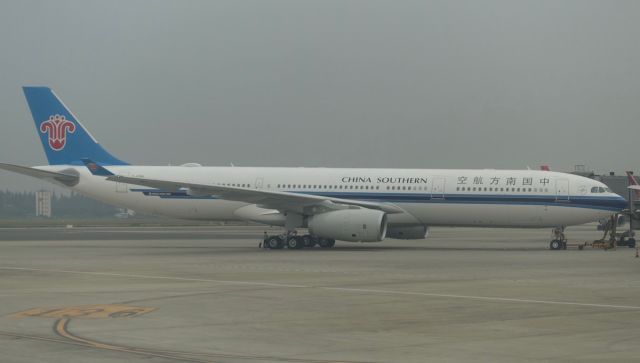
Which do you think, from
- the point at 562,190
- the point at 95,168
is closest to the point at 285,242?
the point at 95,168

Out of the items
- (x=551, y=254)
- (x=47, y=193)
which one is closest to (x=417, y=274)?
(x=551, y=254)

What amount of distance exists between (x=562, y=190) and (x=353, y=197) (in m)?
9.22

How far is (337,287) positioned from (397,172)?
2006cm

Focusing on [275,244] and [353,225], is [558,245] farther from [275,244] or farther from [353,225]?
[275,244]

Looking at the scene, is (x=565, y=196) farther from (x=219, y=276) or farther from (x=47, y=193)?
(x=47, y=193)

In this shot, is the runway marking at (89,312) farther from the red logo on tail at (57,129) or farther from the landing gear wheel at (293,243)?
the red logo on tail at (57,129)

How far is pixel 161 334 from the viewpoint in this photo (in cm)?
1341

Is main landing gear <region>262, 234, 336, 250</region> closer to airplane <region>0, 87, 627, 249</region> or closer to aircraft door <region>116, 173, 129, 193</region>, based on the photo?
airplane <region>0, 87, 627, 249</region>

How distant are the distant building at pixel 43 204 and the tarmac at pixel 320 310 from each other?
10817cm

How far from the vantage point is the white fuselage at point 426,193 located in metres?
38.6

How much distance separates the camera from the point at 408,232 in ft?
136

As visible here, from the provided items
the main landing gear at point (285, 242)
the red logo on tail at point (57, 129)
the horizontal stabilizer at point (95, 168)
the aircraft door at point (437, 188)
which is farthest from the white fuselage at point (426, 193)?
the horizontal stabilizer at point (95, 168)

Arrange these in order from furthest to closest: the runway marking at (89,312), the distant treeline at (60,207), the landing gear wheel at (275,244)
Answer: the distant treeline at (60,207) < the landing gear wheel at (275,244) < the runway marking at (89,312)

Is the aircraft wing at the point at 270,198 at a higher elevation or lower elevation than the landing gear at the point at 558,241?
higher
